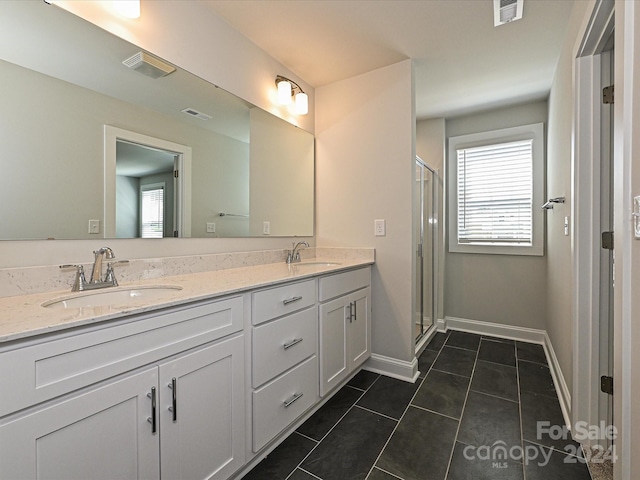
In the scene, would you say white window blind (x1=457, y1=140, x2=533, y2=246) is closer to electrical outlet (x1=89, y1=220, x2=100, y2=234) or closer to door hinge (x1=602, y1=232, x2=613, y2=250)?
door hinge (x1=602, y1=232, x2=613, y2=250)

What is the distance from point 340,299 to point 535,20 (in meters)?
2.11

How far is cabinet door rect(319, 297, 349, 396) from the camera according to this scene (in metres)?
1.81

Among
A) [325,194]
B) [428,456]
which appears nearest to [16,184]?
[325,194]

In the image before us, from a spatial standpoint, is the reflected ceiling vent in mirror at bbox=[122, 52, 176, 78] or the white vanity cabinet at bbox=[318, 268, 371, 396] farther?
the white vanity cabinet at bbox=[318, 268, 371, 396]

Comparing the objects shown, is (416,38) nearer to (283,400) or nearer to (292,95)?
(292,95)

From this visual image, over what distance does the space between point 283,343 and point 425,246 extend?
75.9 inches

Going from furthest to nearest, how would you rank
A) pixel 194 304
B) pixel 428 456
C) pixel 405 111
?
pixel 405 111
pixel 428 456
pixel 194 304

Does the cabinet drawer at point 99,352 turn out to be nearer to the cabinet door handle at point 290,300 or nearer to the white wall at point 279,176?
the cabinet door handle at point 290,300

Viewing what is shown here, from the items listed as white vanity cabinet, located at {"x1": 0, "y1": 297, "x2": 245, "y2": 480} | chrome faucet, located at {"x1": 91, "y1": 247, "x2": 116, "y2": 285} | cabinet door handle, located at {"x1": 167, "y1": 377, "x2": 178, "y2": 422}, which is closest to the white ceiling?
chrome faucet, located at {"x1": 91, "y1": 247, "x2": 116, "y2": 285}

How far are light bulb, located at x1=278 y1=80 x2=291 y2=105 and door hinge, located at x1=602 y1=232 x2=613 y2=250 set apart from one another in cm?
211

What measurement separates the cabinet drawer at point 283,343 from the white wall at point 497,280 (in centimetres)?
230

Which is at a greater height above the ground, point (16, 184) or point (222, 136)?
point (222, 136)

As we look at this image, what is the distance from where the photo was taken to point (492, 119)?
3.21 m

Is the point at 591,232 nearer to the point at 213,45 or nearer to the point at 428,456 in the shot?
the point at 428,456
